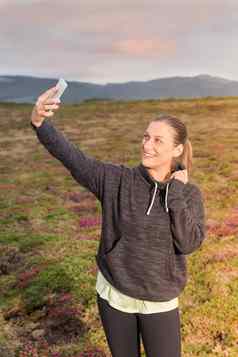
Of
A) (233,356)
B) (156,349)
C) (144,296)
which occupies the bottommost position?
(233,356)

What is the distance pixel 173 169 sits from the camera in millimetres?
6340

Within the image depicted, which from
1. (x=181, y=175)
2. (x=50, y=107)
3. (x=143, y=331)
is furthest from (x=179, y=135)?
(x=143, y=331)

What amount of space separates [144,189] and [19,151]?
1434 inches

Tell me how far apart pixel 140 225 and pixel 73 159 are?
1.15 m

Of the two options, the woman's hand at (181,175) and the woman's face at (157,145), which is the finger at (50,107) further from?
the woman's hand at (181,175)

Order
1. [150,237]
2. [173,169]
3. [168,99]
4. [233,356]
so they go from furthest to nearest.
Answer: [168,99] < [233,356] < [173,169] < [150,237]

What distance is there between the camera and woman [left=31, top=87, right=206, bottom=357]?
5.73 meters

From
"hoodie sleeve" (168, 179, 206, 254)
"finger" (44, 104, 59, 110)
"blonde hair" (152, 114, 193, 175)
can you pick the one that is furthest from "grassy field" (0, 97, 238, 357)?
"finger" (44, 104, 59, 110)

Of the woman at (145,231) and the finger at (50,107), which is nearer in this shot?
the finger at (50,107)

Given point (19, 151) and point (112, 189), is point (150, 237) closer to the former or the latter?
point (112, 189)

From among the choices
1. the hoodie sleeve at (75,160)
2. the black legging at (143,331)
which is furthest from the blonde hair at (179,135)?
the black legging at (143,331)

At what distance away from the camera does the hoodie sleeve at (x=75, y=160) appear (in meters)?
5.90

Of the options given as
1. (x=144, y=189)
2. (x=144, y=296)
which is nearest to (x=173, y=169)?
(x=144, y=189)

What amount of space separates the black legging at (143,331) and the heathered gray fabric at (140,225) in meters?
0.32
